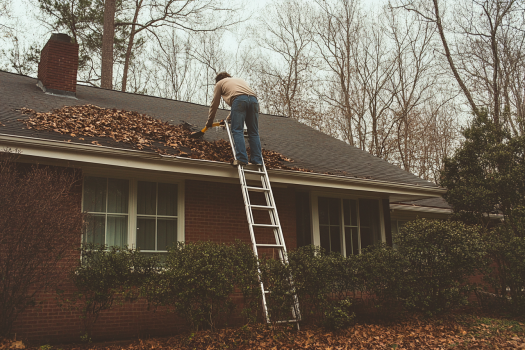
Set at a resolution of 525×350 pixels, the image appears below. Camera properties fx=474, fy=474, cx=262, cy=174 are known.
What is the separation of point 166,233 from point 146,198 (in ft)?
2.21

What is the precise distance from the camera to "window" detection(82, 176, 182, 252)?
24.4ft

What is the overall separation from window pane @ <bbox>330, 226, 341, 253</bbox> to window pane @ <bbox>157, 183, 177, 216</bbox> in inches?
145

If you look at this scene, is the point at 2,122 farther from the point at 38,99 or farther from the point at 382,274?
the point at 382,274

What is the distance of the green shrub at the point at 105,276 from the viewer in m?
6.26

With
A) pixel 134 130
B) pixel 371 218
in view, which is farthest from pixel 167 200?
pixel 371 218

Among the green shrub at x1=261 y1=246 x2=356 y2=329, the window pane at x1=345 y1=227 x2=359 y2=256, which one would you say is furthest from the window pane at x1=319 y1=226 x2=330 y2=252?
the green shrub at x1=261 y1=246 x2=356 y2=329

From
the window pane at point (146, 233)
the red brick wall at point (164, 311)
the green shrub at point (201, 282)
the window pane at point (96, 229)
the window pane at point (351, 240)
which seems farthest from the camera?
the window pane at point (351, 240)

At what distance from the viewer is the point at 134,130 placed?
8500mm

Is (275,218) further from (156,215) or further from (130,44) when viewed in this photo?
(130,44)

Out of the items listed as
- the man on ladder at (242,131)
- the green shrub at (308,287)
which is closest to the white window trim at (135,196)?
the man on ladder at (242,131)

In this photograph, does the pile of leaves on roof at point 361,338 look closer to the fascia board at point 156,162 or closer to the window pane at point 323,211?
the fascia board at point 156,162

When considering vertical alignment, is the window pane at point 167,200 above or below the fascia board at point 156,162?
below

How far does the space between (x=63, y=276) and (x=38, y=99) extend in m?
4.50

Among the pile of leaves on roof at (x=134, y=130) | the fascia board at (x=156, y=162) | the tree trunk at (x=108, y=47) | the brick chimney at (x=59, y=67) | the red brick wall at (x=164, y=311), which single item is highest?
the tree trunk at (x=108, y=47)
